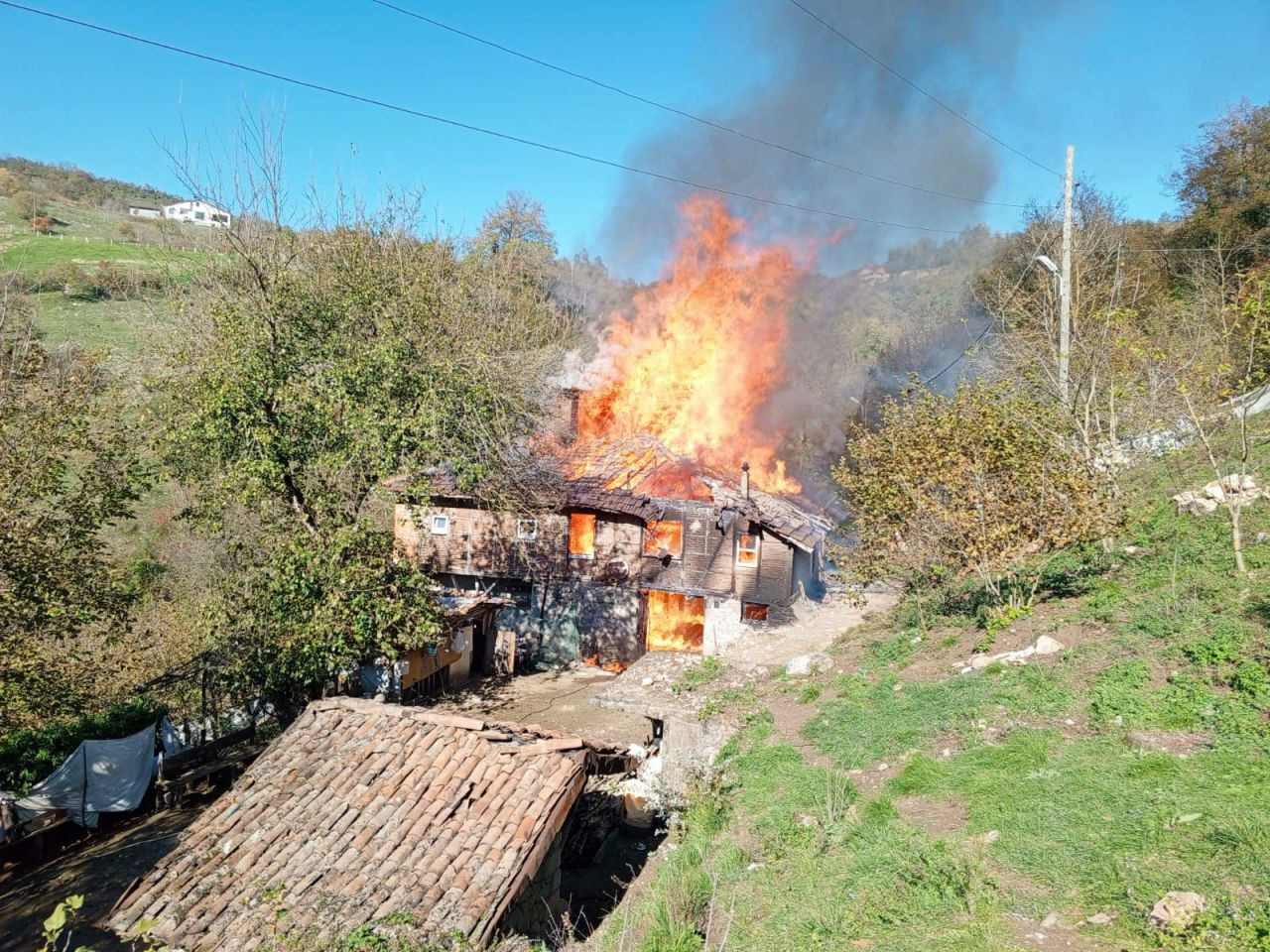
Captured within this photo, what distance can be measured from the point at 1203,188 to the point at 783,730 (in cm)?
3374

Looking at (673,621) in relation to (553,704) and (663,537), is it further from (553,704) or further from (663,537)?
(553,704)

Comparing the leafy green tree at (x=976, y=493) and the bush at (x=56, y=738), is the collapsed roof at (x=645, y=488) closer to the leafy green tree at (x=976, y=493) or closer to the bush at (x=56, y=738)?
the bush at (x=56, y=738)

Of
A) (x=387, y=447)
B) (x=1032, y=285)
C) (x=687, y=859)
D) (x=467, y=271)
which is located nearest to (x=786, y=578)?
(x=387, y=447)

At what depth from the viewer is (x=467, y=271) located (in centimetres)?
3919

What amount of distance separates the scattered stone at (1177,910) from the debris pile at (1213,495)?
11.5 m

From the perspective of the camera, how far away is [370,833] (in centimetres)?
925

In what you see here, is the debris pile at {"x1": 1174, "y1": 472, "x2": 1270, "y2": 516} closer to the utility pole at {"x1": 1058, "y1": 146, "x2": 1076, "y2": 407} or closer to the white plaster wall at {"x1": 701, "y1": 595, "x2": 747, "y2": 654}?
the utility pole at {"x1": 1058, "y1": 146, "x2": 1076, "y2": 407}

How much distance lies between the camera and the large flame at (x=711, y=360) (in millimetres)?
34531

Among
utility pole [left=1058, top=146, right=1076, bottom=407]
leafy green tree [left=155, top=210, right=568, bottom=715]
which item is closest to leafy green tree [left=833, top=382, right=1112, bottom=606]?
utility pole [left=1058, top=146, right=1076, bottom=407]

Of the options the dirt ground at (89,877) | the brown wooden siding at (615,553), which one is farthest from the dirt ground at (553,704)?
the dirt ground at (89,877)

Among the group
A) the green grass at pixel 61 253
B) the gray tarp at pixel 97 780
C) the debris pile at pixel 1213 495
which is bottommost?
the gray tarp at pixel 97 780

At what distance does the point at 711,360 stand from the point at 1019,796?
28.3 metres

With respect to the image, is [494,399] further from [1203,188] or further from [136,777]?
[1203,188]

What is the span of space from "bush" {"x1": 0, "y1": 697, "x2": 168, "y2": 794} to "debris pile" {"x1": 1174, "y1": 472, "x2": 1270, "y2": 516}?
22.7 meters
